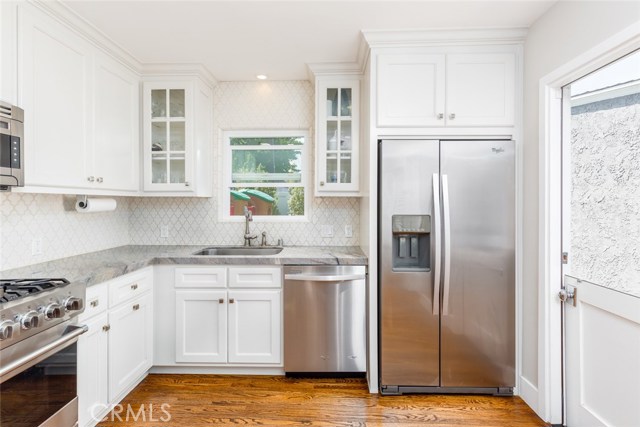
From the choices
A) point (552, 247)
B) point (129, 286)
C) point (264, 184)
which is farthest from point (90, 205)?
point (552, 247)

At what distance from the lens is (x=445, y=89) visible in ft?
7.86

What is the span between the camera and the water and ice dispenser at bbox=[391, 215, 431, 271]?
2.35 metres

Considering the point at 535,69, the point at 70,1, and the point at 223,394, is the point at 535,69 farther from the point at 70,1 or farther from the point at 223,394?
the point at 223,394

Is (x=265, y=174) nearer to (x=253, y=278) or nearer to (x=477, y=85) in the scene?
(x=253, y=278)

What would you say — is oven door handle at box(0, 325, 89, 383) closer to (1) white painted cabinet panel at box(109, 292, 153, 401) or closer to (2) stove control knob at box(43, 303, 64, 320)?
(2) stove control knob at box(43, 303, 64, 320)

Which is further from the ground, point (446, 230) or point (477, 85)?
point (477, 85)

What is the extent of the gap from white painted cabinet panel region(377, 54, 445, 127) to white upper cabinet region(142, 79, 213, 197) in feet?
5.29

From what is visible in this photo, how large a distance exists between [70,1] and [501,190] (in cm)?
295

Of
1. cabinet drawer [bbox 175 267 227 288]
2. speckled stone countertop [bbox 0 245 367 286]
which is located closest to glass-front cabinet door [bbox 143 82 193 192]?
speckled stone countertop [bbox 0 245 367 286]

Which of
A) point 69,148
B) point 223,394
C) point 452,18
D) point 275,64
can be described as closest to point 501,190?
point 452,18

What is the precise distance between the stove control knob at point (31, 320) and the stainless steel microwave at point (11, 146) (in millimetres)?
680

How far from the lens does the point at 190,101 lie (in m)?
2.94

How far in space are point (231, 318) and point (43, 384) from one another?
1.23 metres

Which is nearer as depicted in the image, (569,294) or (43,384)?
(43,384)
